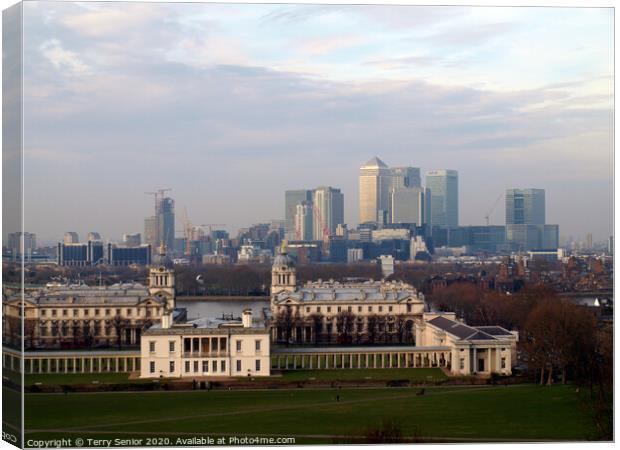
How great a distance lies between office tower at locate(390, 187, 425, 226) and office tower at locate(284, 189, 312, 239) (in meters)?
2.75

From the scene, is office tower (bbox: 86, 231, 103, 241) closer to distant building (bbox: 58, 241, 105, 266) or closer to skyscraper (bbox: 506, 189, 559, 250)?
distant building (bbox: 58, 241, 105, 266)

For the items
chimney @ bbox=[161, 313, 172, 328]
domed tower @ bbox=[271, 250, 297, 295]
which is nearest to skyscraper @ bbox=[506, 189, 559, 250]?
domed tower @ bbox=[271, 250, 297, 295]

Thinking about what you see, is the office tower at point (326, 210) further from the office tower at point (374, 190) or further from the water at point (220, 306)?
the water at point (220, 306)

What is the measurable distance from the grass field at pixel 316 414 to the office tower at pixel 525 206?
456 cm

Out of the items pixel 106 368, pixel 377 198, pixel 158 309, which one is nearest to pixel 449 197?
pixel 377 198

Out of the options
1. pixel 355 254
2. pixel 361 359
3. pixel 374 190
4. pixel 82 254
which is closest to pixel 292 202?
pixel 374 190

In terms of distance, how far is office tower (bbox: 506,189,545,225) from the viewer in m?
22.9

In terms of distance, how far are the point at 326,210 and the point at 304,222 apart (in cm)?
348

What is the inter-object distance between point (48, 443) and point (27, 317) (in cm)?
282

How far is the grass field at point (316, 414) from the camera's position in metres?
16.0

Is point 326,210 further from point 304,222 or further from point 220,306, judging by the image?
point 220,306

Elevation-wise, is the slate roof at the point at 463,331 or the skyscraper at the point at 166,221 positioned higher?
the skyscraper at the point at 166,221

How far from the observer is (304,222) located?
1508 inches

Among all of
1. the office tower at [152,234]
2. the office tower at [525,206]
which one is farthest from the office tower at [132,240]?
the office tower at [525,206]
